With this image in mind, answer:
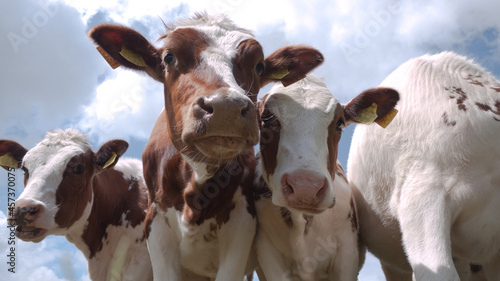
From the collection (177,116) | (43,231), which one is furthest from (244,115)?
(43,231)

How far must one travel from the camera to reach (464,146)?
4594 mm

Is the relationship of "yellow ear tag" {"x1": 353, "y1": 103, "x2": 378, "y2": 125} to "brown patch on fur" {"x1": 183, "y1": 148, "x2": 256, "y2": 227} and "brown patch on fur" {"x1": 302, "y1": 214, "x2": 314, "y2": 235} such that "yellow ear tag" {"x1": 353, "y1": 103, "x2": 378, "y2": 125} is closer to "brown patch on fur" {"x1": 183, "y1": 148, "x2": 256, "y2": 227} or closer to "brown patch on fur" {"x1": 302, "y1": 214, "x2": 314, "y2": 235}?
"brown patch on fur" {"x1": 302, "y1": 214, "x2": 314, "y2": 235}

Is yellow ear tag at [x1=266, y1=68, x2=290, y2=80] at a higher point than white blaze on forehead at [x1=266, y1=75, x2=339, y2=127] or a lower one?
higher

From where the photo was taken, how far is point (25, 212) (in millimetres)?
6883

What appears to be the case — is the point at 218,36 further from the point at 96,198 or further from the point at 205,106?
the point at 96,198

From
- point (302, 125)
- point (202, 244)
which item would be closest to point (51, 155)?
point (202, 244)

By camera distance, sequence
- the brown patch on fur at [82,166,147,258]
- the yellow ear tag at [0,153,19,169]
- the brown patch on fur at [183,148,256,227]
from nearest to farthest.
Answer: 1. the brown patch on fur at [183,148,256,227]
2. the brown patch on fur at [82,166,147,258]
3. the yellow ear tag at [0,153,19,169]

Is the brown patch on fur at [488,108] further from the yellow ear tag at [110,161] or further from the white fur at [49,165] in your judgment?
the white fur at [49,165]

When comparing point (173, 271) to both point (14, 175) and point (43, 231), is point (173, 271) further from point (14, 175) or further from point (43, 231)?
point (14, 175)

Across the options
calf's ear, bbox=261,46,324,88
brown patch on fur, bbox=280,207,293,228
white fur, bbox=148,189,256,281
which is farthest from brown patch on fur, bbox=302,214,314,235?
calf's ear, bbox=261,46,324,88

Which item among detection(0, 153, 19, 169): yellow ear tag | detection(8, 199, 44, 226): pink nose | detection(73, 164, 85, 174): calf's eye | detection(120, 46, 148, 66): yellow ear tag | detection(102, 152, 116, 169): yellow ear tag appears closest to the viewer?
→ detection(120, 46, 148, 66): yellow ear tag

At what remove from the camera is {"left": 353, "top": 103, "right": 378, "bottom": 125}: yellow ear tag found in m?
5.40

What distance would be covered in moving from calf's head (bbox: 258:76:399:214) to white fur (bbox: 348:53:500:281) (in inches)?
14.4

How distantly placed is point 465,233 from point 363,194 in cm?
156
